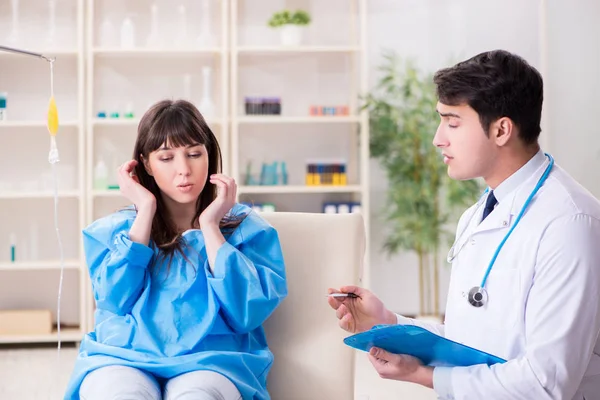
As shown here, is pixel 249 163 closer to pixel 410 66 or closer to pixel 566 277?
pixel 410 66

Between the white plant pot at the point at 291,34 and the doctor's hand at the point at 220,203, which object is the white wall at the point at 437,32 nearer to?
the white plant pot at the point at 291,34

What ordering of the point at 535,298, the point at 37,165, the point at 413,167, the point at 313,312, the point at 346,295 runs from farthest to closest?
the point at 37,165 → the point at 413,167 → the point at 313,312 → the point at 346,295 → the point at 535,298

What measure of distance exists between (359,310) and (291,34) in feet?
10.8

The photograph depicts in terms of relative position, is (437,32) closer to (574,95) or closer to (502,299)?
(574,95)

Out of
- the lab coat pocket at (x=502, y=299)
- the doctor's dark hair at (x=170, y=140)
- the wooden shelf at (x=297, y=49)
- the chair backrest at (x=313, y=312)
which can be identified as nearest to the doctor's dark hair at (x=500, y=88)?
the lab coat pocket at (x=502, y=299)

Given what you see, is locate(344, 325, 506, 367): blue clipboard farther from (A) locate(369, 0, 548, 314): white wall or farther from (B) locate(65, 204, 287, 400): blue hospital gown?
(A) locate(369, 0, 548, 314): white wall

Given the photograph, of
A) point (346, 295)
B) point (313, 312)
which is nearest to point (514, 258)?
point (346, 295)

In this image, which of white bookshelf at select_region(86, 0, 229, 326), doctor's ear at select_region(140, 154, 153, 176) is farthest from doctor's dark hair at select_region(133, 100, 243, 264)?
white bookshelf at select_region(86, 0, 229, 326)

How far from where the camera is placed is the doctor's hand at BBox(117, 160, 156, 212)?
2.00m

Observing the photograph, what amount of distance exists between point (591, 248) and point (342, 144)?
384cm

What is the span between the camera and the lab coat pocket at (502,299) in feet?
4.70

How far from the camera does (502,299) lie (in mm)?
1452

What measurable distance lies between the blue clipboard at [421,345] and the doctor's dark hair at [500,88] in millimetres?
420

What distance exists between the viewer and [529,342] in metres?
1.37
